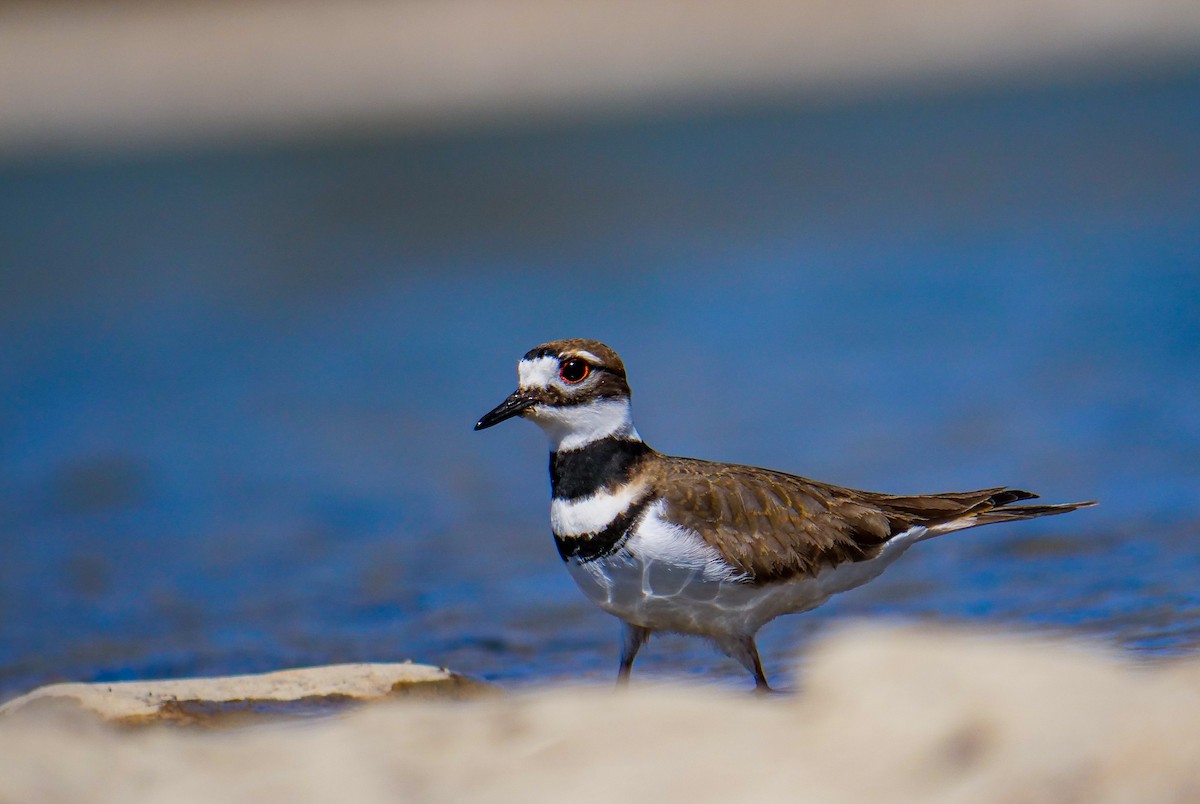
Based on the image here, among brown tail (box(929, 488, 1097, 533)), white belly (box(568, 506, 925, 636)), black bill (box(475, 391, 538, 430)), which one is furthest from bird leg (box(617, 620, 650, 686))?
brown tail (box(929, 488, 1097, 533))

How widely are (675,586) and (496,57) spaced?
3239 centimetres

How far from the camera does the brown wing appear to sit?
5715 millimetres

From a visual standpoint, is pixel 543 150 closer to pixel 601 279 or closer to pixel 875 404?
pixel 601 279

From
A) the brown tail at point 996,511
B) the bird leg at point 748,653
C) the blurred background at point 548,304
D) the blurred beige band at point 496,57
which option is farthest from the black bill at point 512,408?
the blurred beige band at point 496,57

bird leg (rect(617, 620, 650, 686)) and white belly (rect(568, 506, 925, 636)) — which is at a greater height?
white belly (rect(568, 506, 925, 636))

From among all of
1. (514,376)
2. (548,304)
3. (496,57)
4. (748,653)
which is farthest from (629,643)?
(496,57)

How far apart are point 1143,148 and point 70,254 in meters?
15.6

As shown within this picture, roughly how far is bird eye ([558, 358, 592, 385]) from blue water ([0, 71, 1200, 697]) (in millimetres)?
1489

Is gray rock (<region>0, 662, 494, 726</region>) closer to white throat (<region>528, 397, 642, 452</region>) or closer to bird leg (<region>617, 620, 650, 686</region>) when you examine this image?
bird leg (<region>617, 620, 650, 686</region>)

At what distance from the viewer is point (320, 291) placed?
19.2 m

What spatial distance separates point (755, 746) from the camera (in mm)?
4043

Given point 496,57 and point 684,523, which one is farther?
point 496,57

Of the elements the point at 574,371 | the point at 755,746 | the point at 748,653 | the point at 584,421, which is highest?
the point at 574,371

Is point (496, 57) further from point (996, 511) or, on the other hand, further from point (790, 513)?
point (790, 513)
